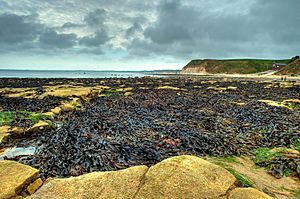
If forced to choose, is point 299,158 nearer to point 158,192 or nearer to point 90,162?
point 158,192

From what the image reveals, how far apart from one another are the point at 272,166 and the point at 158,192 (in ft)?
11.9

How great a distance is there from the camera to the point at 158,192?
2.94 metres

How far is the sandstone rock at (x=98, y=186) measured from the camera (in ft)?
9.85

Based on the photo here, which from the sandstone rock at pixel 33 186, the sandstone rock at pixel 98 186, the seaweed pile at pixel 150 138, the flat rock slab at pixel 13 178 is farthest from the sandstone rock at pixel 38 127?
the sandstone rock at pixel 98 186

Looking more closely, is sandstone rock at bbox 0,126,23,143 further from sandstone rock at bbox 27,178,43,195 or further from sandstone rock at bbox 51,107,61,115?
sandstone rock at bbox 27,178,43,195

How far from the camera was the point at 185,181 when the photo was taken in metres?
3.07

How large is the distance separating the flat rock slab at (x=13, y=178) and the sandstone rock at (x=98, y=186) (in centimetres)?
44

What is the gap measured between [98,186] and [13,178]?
1.31m

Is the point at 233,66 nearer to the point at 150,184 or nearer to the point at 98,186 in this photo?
the point at 150,184

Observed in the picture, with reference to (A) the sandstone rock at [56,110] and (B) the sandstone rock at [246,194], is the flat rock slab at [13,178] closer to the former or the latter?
(B) the sandstone rock at [246,194]

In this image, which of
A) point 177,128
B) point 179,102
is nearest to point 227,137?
point 177,128

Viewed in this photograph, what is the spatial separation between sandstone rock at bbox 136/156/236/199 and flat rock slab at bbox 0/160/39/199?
1.70 meters

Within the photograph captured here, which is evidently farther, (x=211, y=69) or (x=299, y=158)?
(x=211, y=69)

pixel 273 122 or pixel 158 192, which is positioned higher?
pixel 158 192
